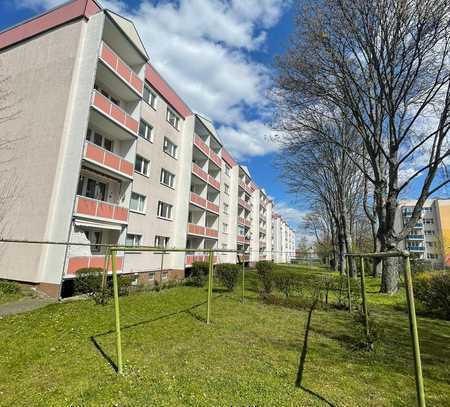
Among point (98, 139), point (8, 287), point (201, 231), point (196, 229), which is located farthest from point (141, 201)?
point (201, 231)

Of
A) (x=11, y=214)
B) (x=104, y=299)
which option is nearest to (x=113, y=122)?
(x=11, y=214)

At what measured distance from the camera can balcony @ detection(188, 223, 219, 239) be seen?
26.0m

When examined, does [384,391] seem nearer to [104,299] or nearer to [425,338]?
[425,338]

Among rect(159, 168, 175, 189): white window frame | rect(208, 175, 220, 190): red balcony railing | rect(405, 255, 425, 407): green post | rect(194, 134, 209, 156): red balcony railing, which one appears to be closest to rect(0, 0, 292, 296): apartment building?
rect(159, 168, 175, 189): white window frame

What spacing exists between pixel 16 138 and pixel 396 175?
20.2m

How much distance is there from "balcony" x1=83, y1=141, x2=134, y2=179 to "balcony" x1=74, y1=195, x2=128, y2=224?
1974 millimetres

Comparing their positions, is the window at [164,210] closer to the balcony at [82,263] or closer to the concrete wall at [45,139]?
the balcony at [82,263]

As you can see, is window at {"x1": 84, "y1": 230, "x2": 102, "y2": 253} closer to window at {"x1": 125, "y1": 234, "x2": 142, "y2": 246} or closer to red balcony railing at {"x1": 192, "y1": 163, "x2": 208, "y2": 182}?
window at {"x1": 125, "y1": 234, "x2": 142, "y2": 246}

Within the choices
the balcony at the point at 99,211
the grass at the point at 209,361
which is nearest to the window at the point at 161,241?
the balcony at the point at 99,211

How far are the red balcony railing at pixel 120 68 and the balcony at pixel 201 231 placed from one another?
12732 millimetres

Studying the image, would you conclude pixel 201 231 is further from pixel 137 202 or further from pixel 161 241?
pixel 137 202

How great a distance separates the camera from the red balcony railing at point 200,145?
2707cm

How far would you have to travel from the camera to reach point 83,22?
14594 millimetres

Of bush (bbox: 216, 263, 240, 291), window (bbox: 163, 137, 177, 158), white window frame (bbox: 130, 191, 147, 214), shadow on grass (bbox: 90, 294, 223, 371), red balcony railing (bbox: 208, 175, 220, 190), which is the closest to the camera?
shadow on grass (bbox: 90, 294, 223, 371)
